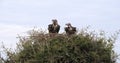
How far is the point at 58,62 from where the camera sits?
18734 millimetres

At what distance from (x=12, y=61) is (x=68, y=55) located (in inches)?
97.7

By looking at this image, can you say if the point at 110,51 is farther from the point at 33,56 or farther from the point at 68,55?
Answer: the point at 33,56

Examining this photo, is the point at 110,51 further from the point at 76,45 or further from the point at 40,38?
the point at 40,38

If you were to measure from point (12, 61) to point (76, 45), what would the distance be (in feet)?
9.03

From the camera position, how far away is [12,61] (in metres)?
19.7

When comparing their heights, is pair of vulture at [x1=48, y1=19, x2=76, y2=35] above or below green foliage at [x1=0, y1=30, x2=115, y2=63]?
above

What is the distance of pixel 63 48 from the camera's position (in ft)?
60.8

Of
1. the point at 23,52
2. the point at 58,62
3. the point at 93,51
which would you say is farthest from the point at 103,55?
the point at 23,52

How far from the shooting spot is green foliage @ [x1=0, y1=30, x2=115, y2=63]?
18578 millimetres

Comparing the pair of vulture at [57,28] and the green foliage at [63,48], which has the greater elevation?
the pair of vulture at [57,28]

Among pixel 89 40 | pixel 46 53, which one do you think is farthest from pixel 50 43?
pixel 89 40

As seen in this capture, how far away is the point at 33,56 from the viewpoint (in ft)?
62.0

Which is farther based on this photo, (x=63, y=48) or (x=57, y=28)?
(x=57, y=28)

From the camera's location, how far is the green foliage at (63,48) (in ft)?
61.0
